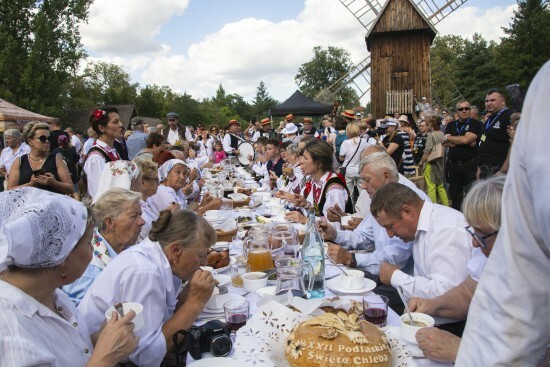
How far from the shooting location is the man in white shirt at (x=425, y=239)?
241 centimetres

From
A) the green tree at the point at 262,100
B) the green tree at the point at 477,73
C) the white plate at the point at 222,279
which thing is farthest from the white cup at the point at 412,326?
the green tree at the point at 262,100

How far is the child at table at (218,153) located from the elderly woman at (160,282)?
1115 centimetres

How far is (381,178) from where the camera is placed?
12.2 feet

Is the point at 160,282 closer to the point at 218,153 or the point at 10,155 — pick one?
the point at 10,155

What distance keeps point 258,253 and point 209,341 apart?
1.02 metres

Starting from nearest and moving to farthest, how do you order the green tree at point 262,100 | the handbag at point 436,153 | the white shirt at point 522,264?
the white shirt at point 522,264, the handbag at point 436,153, the green tree at point 262,100

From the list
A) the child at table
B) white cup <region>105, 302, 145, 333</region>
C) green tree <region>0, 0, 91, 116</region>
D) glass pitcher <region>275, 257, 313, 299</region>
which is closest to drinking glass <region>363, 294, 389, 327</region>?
glass pitcher <region>275, 257, 313, 299</region>

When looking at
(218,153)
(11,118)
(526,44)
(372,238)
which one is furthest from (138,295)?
(526,44)

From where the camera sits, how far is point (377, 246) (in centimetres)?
353

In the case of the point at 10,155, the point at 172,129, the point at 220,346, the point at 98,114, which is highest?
the point at 172,129

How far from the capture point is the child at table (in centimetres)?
1357

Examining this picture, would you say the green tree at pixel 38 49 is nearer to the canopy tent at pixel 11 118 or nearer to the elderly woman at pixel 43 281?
the canopy tent at pixel 11 118

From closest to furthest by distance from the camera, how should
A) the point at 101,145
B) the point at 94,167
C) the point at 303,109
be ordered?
the point at 94,167 → the point at 101,145 → the point at 303,109

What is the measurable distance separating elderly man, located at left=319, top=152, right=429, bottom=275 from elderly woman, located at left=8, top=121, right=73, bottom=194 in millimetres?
4044
